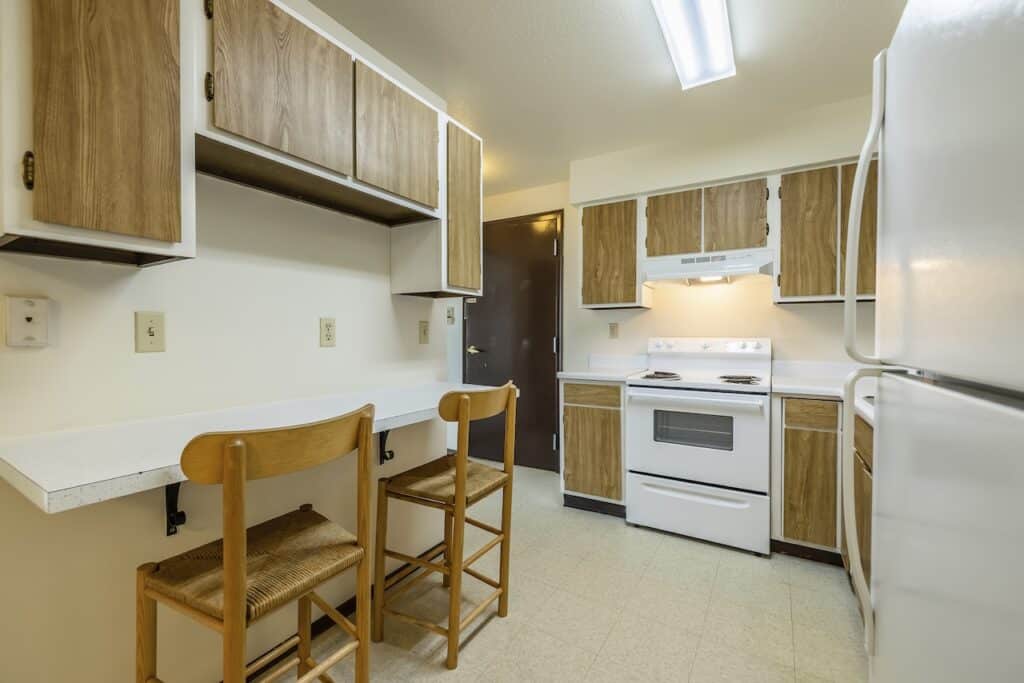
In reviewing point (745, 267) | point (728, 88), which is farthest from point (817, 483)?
point (728, 88)

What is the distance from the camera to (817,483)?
2.25 meters

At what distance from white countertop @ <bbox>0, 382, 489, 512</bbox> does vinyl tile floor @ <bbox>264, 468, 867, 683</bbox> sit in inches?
36.1

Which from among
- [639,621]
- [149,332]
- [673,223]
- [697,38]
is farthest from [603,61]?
[639,621]

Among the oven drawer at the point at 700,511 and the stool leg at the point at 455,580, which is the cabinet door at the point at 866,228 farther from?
the stool leg at the point at 455,580

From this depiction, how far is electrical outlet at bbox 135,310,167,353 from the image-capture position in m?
1.22

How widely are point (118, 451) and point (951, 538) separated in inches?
56.6

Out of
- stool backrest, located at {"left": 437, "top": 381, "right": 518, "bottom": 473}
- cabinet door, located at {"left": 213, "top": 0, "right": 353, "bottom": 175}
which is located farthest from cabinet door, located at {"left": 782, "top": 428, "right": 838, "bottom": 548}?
cabinet door, located at {"left": 213, "top": 0, "right": 353, "bottom": 175}

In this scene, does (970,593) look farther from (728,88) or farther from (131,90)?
(728,88)

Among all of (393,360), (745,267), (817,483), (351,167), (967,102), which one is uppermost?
(351,167)

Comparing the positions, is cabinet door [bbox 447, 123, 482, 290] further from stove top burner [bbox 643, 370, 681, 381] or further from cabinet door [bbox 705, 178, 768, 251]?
cabinet door [bbox 705, 178, 768, 251]

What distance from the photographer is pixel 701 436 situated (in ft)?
8.27

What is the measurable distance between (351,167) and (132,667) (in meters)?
1.59

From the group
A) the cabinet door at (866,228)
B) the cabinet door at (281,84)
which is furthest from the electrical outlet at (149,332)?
the cabinet door at (866,228)

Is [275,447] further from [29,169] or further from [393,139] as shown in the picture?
[393,139]
